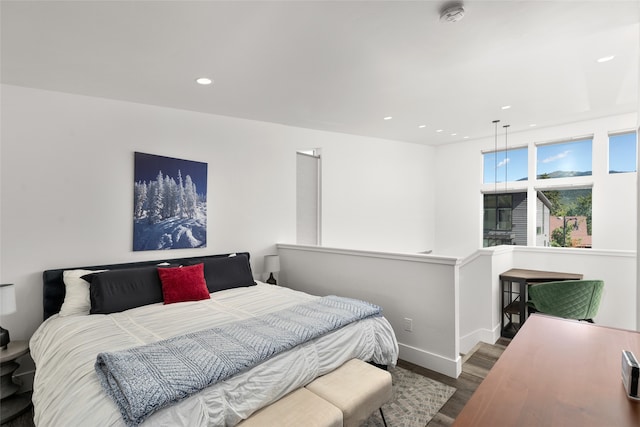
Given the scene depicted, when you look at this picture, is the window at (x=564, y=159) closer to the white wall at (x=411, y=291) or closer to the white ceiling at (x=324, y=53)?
the white ceiling at (x=324, y=53)

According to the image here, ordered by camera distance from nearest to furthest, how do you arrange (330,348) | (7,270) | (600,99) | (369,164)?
(330,348) < (7,270) < (600,99) < (369,164)

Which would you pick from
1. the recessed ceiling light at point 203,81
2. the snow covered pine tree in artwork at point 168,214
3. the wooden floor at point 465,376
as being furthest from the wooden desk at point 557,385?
the snow covered pine tree in artwork at point 168,214

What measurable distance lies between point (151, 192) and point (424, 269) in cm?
298

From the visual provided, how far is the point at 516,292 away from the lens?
13.8 feet

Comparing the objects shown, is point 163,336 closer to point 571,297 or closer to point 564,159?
point 571,297

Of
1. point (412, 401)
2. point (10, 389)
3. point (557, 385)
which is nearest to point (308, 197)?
point (412, 401)

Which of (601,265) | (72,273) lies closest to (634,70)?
(601,265)

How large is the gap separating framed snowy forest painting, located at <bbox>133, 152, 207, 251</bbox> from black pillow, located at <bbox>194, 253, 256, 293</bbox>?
0.36 meters

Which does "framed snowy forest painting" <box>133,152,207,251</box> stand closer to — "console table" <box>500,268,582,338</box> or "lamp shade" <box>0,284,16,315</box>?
"lamp shade" <box>0,284,16,315</box>

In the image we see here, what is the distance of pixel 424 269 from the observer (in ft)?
9.79

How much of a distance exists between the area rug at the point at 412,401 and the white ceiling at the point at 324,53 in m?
2.75

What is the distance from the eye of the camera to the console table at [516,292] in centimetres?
376

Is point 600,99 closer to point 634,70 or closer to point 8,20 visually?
point 634,70

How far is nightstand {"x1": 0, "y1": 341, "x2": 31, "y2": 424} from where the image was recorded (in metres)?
2.32
